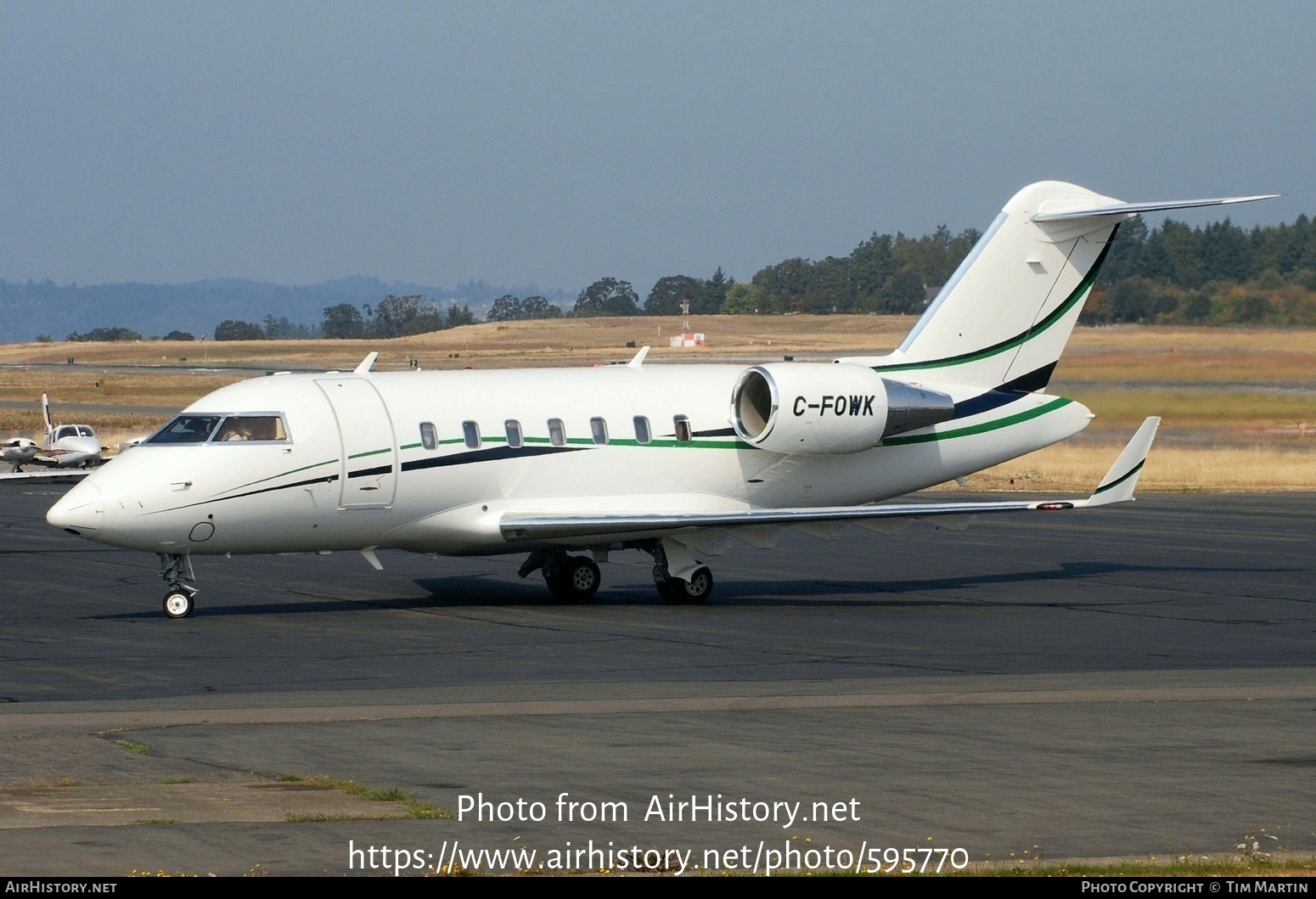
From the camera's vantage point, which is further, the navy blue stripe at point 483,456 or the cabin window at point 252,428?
the navy blue stripe at point 483,456

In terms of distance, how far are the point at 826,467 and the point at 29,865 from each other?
17.7 meters

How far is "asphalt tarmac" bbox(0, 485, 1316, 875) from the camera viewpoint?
10.5 meters

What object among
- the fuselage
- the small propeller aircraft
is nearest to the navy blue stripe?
the fuselage

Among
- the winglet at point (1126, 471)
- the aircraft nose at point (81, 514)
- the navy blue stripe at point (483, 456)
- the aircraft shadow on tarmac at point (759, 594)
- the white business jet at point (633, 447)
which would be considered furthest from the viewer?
the aircraft shadow on tarmac at point (759, 594)

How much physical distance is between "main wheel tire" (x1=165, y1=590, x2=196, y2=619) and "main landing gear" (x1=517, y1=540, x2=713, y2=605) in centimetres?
508

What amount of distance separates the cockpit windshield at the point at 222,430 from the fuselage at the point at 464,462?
1.1 inches

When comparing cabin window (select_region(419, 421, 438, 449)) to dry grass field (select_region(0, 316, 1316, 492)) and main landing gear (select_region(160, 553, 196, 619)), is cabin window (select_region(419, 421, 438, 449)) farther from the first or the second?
dry grass field (select_region(0, 316, 1316, 492))

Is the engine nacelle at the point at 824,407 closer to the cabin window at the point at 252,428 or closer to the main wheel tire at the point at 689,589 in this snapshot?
the main wheel tire at the point at 689,589

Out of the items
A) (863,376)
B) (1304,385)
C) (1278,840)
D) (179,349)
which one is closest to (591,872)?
(1278,840)

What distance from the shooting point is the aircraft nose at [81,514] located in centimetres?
2123

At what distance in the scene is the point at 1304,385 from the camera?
4253 cm

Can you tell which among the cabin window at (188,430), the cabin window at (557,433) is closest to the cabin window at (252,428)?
the cabin window at (188,430)

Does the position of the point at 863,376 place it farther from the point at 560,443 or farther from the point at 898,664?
the point at 898,664

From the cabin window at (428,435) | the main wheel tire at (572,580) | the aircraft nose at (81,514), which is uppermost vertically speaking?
the cabin window at (428,435)
